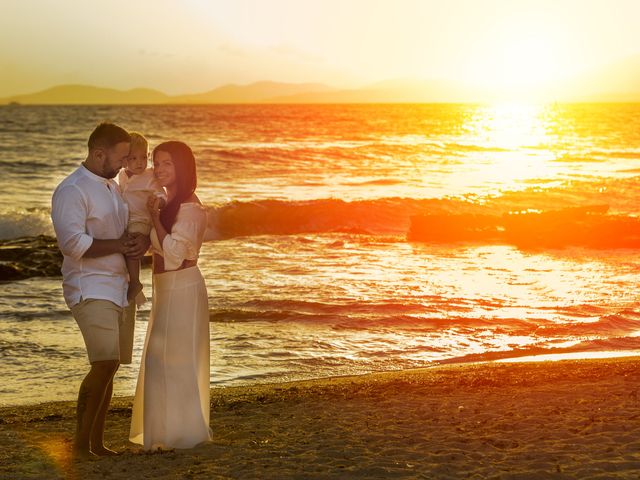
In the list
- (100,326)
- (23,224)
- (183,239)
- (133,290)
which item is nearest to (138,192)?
(183,239)

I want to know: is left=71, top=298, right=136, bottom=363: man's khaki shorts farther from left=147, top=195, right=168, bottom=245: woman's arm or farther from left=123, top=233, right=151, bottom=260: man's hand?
left=147, top=195, right=168, bottom=245: woman's arm

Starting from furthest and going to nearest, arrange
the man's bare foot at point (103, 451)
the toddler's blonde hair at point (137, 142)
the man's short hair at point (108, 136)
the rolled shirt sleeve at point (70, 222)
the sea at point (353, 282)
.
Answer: the sea at point (353, 282)
the man's bare foot at point (103, 451)
the toddler's blonde hair at point (137, 142)
the man's short hair at point (108, 136)
the rolled shirt sleeve at point (70, 222)

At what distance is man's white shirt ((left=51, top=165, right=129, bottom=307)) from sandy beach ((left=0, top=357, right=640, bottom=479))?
110cm

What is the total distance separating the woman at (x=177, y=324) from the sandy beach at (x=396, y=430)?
23cm

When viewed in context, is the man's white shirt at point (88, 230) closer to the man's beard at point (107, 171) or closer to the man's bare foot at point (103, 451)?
the man's beard at point (107, 171)

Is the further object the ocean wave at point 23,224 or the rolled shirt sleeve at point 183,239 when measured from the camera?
the ocean wave at point 23,224

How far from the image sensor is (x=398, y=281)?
15.4 m

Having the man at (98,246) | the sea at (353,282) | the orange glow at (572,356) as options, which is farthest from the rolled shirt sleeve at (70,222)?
the orange glow at (572,356)

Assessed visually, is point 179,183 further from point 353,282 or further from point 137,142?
point 353,282

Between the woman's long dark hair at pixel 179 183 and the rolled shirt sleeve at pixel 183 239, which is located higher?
the woman's long dark hair at pixel 179 183

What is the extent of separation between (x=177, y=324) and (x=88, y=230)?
0.84m

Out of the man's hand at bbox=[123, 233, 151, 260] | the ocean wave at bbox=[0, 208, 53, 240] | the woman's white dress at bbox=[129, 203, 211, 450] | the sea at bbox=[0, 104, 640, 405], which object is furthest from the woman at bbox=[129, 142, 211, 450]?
the ocean wave at bbox=[0, 208, 53, 240]

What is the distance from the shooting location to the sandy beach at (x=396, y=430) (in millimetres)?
5750

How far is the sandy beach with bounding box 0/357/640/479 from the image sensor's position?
5.75 meters
